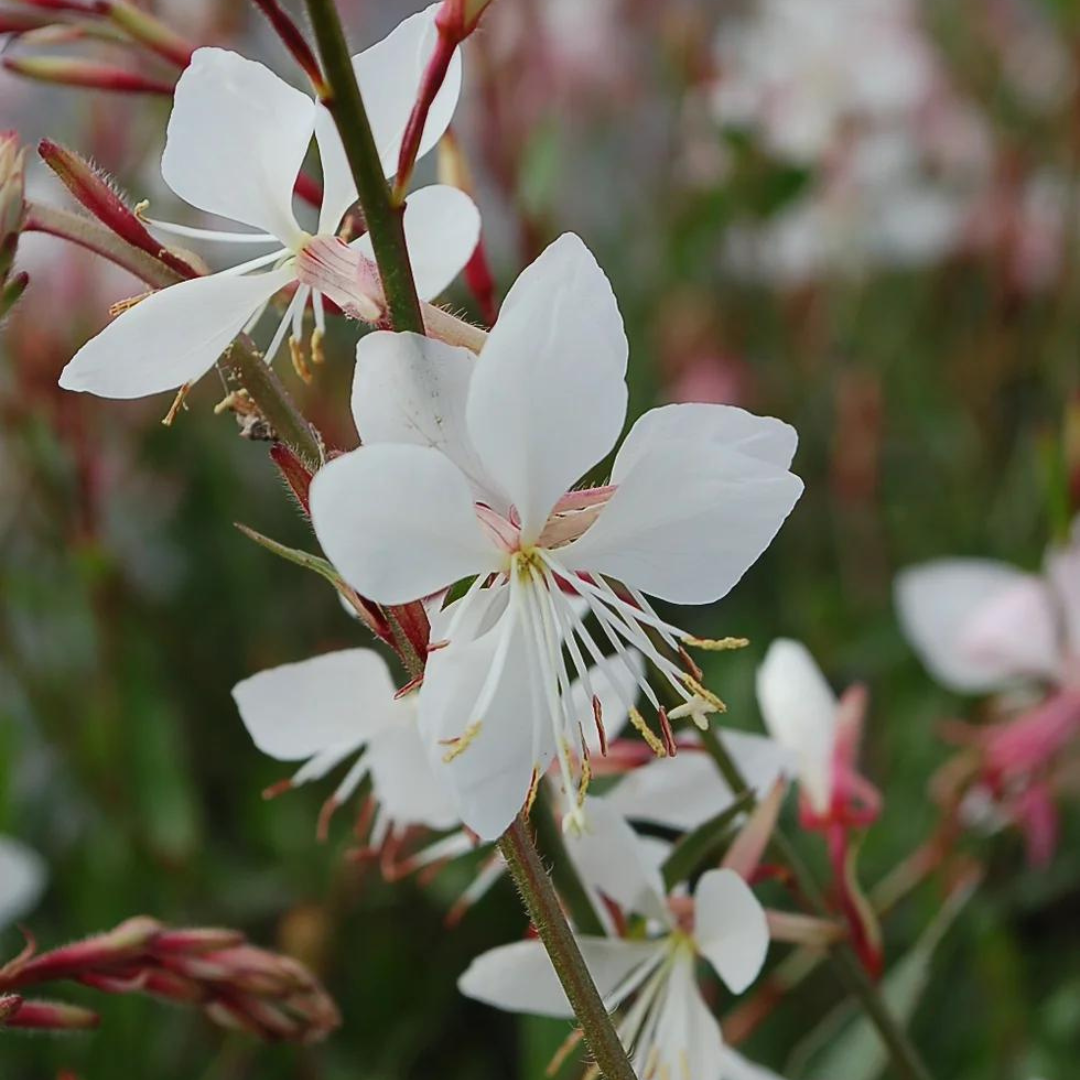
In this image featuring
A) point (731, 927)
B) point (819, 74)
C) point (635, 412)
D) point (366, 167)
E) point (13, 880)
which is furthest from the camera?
point (819, 74)

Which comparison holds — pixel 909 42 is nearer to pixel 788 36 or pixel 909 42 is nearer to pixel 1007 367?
pixel 788 36

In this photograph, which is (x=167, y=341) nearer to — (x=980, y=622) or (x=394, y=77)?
(x=394, y=77)

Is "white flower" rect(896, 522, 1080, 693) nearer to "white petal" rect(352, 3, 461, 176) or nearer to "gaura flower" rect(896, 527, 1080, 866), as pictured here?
"gaura flower" rect(896, 527, 1080, 866)

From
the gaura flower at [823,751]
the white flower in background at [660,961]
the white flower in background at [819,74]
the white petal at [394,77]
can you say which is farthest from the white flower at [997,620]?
the white flower in background at [819,74]

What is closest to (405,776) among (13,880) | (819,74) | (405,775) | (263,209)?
(405,775)

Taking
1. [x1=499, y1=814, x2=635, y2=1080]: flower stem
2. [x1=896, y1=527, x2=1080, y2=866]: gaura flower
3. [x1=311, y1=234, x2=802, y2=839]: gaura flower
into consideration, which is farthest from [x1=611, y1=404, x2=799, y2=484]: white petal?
[x1=896, y1=527, x2=1080, y2=866]: gaura flower
